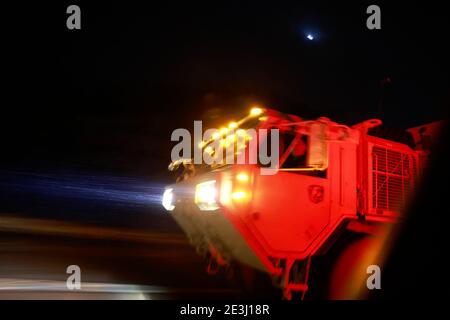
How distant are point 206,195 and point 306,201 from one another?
1.26 m

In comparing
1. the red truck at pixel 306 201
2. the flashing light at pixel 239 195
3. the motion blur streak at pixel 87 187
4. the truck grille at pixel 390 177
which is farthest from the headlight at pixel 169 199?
the motion blur streak at pixel 87 187

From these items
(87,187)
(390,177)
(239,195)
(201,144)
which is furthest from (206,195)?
(87,187)

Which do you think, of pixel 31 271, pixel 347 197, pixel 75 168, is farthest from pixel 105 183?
pixel 347 197

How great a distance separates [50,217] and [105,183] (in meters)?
2.73

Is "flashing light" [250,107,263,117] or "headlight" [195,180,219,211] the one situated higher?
"flashing light" [250,107,263,117]

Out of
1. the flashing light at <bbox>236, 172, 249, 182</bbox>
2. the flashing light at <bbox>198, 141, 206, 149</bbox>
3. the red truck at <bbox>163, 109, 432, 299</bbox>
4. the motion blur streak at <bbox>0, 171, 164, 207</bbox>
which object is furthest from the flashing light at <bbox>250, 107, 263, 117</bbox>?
the motion blur streak at <bbox>0, 171, 164, 207</bbox>

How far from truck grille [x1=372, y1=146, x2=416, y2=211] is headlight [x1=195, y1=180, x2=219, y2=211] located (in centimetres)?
217

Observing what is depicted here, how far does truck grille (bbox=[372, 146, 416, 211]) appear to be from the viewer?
17.9 ft

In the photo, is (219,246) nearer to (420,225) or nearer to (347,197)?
(347,197)

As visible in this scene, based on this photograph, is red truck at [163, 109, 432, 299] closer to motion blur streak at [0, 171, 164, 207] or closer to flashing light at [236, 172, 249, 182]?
flashing light at [236, 172, 249, 182]

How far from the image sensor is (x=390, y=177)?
5.58m

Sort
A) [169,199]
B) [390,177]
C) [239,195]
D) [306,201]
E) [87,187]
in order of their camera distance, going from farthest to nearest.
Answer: [87,187] → [169,199] → [390,177] → [306,201] → [239,195]

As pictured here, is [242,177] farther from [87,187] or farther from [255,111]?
[87,187]

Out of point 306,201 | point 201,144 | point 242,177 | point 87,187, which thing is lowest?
point 306,201
